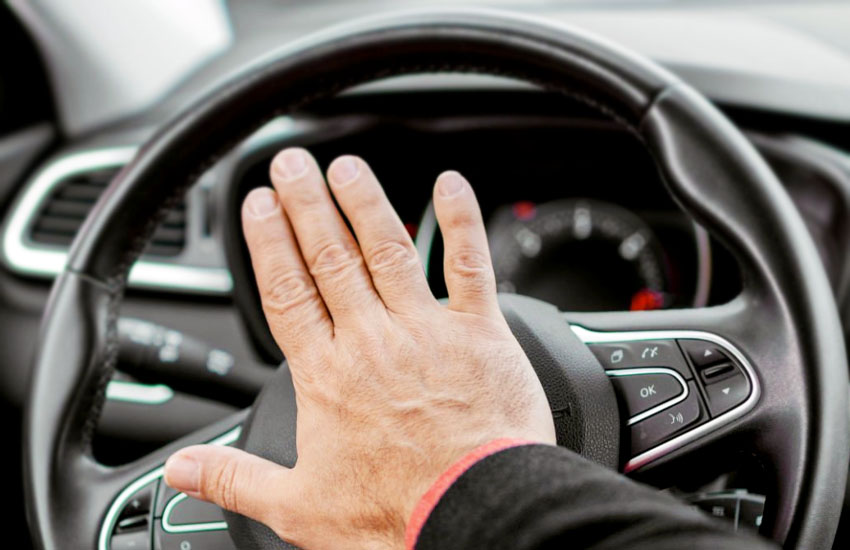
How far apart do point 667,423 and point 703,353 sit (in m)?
0.07

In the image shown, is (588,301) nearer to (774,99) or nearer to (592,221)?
(592,221)

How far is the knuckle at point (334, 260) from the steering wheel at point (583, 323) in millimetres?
153

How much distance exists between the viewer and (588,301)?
115cm

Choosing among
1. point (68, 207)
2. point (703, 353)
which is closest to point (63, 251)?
point (68, 207)

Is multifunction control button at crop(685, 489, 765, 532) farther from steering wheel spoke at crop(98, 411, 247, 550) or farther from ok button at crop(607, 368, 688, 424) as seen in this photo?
steering wheel spoke at crop(98, 411, 247, 550)

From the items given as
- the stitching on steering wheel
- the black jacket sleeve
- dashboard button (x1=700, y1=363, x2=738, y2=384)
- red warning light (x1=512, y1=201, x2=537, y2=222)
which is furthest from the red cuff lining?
red warning light (x1=512, y1=201, x2=537, y2=222)

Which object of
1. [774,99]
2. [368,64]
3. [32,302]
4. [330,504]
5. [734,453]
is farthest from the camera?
[32,302]

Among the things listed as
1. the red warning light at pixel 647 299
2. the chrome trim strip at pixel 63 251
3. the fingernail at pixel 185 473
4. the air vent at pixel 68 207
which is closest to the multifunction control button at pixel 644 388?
the fingernail at pixel 185 473

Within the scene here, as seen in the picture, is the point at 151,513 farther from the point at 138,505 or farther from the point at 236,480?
the point at 236,480

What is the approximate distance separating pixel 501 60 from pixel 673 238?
1.58ft

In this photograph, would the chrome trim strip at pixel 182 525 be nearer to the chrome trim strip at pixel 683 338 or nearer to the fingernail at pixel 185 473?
the fingernail at pixel 185 473

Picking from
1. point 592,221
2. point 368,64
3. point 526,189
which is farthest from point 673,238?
point 368,64

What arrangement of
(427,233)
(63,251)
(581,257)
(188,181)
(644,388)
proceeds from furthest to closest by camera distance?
1. (63,251)
2. (581,257)
3. (427,233)
4. (188,181)
5. (644,388)

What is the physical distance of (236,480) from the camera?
24.8 inches
